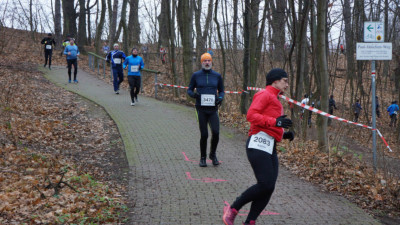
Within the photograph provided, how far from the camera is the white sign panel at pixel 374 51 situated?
7738mm

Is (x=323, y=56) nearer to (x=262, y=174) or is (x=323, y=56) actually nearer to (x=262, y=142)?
(x=262, y=142)

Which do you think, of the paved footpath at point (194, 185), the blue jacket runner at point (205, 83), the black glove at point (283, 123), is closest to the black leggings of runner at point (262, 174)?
the black glove at point (283, 123)

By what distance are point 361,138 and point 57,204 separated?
16.4 metres

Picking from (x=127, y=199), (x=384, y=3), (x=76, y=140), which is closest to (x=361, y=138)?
(x=384, y=3)

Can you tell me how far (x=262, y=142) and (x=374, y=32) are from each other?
15.1 ft

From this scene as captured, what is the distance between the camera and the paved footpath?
5.43 metres

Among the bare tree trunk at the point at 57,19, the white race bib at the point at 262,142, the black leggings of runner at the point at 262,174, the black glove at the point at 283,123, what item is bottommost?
the black leggings of runner at the point at 262,174

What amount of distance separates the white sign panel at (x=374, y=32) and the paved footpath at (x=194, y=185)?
10.2ft

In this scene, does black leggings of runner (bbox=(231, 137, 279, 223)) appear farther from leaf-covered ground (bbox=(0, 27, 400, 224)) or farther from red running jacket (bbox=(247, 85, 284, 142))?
leaf-covered ground (bbox=(0, 27, 400, 224))

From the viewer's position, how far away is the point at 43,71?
2377cm

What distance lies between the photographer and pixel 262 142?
455cm

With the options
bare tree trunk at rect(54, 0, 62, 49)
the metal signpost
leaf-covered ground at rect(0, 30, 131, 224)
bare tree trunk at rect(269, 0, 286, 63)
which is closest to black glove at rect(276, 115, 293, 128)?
leaf-covered ground at rect(0, 30, 131, 224)

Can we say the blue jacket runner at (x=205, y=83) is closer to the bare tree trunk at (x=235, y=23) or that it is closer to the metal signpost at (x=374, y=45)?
the metal signpost at (x=374, y=45)

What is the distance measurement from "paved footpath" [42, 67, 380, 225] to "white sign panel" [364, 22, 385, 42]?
309 cm
